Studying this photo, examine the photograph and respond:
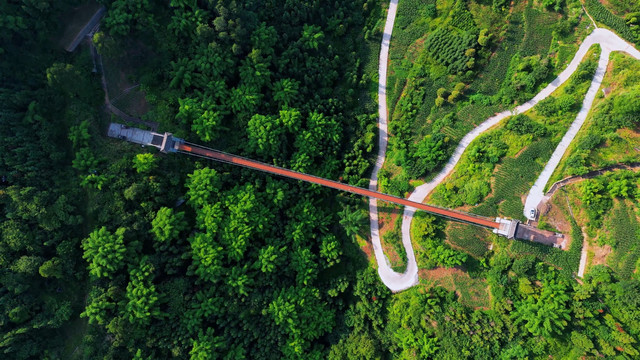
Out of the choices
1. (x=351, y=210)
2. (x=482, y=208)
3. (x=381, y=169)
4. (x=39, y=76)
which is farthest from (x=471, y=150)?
(x=39, y=76)

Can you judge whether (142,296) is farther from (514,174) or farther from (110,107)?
(514,174)

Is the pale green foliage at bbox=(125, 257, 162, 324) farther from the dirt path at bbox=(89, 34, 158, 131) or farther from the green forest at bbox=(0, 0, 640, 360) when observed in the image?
the dirt path at bbox=(89, 34, 158, 131)

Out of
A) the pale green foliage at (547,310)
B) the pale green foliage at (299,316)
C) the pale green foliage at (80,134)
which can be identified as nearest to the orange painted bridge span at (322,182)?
the pale green foliage at (547,310)

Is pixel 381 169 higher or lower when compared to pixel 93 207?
higher

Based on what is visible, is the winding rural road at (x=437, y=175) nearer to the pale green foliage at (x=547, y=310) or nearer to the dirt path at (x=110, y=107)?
the pale green foliage at (x=547, y=310)

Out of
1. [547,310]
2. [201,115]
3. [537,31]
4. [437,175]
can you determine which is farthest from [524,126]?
[201,115]

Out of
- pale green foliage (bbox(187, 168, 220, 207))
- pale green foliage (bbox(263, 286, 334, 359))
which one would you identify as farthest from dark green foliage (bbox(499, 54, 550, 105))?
pale green foliage (bbox(187, 168, 220, 207))

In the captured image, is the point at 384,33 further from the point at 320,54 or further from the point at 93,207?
the point at 93,207
